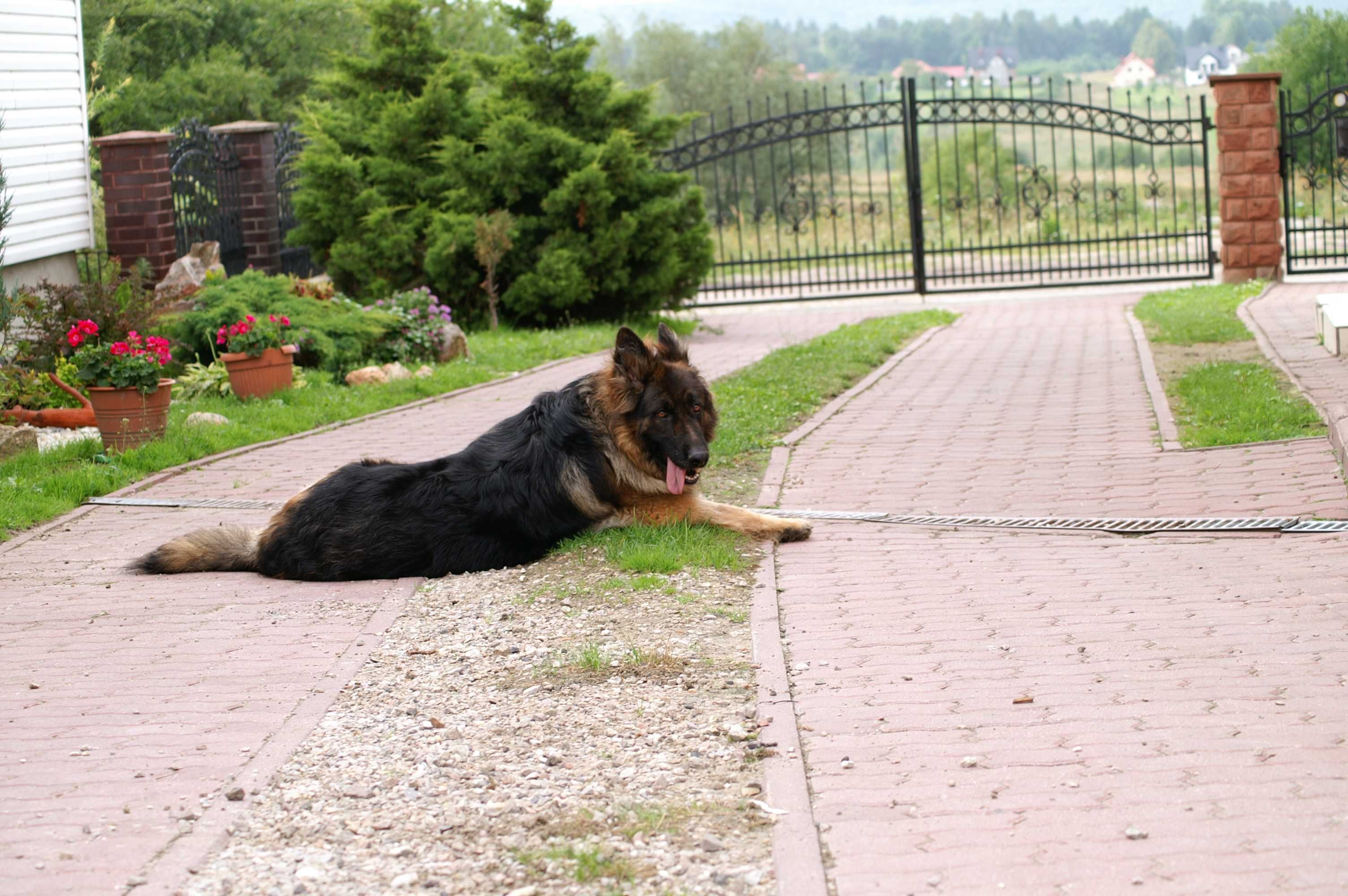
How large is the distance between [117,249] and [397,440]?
20.8 ft

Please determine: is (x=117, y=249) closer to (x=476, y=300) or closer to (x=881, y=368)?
(x=476, y=300)

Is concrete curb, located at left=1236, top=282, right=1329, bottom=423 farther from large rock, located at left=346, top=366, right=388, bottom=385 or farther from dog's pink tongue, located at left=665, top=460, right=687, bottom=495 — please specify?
large rock, located at left=346, top=366, right=388, bottom=385

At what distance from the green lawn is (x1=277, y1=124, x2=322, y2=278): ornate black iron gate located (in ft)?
13.1

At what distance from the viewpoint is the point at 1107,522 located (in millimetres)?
7137

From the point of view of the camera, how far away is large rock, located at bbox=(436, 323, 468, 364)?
14.5 metres

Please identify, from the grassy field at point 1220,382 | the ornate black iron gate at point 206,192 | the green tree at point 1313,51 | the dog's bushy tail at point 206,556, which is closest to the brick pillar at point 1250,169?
the grassy field at point 1220,382

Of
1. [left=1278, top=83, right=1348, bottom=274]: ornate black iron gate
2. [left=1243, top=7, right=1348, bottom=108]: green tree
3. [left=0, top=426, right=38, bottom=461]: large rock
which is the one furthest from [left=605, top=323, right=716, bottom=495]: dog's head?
[left=1243, top=7, right=1348, bottom=108]: green tree

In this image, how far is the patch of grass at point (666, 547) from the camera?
21.0 ft

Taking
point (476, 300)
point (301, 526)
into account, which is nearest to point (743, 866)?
point (301, 526)

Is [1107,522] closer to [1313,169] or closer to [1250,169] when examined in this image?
[1250,169]

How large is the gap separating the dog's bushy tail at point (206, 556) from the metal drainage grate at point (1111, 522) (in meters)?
2.94

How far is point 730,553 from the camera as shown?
662cm

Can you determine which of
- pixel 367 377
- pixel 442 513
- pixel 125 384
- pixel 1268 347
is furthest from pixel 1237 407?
pixel 125 384

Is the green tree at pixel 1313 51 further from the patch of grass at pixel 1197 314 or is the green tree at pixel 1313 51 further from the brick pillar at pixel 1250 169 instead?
the patch of grass at pixel 1197 314
